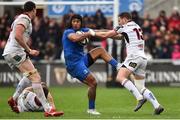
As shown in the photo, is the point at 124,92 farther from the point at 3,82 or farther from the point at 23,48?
the point at 23,48

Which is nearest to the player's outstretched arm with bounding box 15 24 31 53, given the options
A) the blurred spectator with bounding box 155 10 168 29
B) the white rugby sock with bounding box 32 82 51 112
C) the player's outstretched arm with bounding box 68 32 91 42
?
the white rugby sock with bounding box 32 82 51 112

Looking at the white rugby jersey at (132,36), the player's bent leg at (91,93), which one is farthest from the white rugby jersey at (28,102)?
the white rugby jersey at (132,36)

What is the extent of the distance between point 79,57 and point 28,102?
5.20 feet

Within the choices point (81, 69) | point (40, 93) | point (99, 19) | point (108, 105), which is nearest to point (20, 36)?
point (40, 93)

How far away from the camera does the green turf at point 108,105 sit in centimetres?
1658

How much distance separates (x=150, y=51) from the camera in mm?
31328

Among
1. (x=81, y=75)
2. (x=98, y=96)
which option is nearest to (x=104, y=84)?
(x=98, y=96)

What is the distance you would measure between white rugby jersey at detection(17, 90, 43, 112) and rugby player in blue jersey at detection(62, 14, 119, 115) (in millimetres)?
1130

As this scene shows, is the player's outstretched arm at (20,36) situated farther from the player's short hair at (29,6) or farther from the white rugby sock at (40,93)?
the white rugby sock at (40,93)

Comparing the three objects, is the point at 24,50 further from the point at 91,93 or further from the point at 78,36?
the point at 91,93

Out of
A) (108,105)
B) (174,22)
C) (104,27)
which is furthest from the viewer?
(174,22)

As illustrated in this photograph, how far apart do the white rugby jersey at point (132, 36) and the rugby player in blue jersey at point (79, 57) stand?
62 centimetres

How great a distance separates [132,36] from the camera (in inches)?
691

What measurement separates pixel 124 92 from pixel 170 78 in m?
4.37
